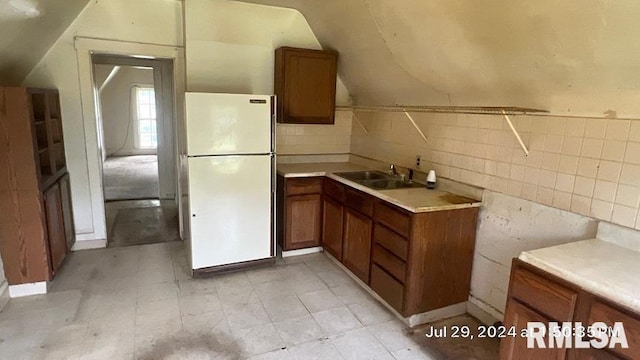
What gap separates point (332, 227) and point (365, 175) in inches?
23.8

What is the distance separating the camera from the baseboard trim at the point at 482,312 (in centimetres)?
258

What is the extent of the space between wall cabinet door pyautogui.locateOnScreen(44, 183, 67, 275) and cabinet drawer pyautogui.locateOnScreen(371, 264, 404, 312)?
8.43 ft

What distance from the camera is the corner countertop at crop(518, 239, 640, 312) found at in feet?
4.60

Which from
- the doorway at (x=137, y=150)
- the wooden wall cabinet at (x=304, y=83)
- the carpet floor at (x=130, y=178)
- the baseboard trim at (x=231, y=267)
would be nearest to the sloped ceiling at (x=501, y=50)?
the wooden wall cabinet at (x=304, y=83)

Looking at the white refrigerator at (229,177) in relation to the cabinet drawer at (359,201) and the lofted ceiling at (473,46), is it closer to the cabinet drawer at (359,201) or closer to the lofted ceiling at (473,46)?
the cabinet drawer at (359,201)

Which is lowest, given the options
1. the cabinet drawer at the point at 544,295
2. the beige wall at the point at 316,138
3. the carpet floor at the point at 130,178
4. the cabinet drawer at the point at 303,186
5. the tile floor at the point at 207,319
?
the tile floor at the point at 207,319

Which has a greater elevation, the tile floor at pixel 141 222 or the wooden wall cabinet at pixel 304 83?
the wooden wall cabinet at pixel 304 83

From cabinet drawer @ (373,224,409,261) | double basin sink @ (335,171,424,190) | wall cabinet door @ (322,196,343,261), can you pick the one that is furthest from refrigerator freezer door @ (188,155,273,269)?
cabinet drawer @ (373,224,409,261)

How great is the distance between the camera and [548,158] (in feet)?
7.29

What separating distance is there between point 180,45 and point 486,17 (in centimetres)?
288

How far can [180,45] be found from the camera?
368 cm

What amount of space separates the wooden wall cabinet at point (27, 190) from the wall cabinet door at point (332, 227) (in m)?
2.30

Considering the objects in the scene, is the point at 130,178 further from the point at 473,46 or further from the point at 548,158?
the point at 548,158

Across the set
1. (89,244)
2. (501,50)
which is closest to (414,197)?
(501,50)
